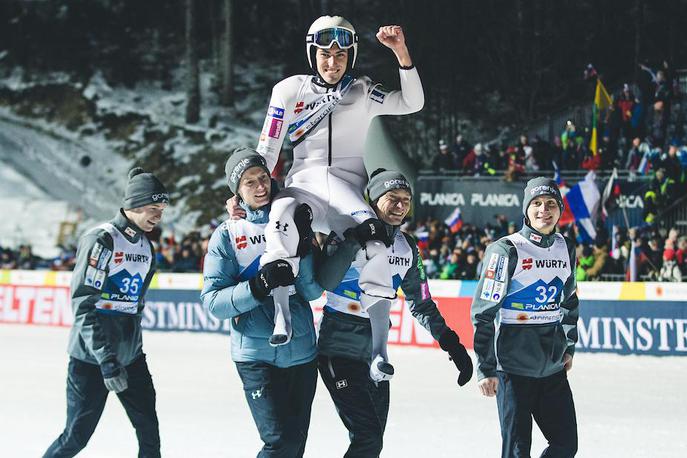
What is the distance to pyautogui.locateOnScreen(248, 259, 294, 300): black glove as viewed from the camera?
5.02 metres

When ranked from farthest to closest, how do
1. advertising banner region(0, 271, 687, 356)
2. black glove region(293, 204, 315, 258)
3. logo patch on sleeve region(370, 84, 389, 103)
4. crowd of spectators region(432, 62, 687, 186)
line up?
crowd of spectators region(432, 62, 687, 186) → advertising banner region(0, 271, 687, 356) → logo patch on sleeve region(370, 84, 389, 103) → black glove region(293, 204, 315, 258)

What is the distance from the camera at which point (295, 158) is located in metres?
5.98

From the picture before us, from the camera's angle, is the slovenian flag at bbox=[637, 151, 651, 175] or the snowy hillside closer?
the slovenian flag at bbox=[637, 151, 651, 175]

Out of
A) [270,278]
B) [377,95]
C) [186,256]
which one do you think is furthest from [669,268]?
[270,278]

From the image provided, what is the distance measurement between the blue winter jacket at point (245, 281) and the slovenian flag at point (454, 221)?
1300 cm

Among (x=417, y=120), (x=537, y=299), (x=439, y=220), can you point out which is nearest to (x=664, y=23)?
(x=417, y=120)

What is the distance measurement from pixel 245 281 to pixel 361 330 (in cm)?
79

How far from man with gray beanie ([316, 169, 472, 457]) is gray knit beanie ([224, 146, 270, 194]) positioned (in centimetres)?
56

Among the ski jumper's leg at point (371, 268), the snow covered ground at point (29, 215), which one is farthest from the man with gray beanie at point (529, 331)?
the snow covered ground at point (29, 215)

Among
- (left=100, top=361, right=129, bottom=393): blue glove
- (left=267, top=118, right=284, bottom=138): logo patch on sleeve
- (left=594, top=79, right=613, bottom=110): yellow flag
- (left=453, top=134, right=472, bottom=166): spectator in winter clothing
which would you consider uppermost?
(left=594, top=79, right=613, bottom=110): yellow flag

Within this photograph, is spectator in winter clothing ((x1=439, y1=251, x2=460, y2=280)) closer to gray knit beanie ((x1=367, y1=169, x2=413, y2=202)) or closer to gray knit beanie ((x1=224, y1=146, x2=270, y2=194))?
gray knit beanie ((x1=367, y1=169, x2=413, y2=202))

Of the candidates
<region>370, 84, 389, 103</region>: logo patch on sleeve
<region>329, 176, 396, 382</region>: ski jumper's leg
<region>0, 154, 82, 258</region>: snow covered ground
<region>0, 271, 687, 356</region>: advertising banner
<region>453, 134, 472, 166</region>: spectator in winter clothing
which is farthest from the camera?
<region>0, 154, 82, 258</region>: snow covered ground

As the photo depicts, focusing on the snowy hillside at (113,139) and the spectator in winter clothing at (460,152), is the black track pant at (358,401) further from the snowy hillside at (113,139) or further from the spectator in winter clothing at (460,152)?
the snowy hillside at (113,139)

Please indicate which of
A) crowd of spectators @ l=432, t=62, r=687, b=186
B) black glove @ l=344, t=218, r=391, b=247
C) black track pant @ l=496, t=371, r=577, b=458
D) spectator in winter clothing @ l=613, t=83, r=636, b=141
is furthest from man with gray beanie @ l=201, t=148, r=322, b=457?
spectator in winter clothing @ l=613, t=83, r=636, b=141
